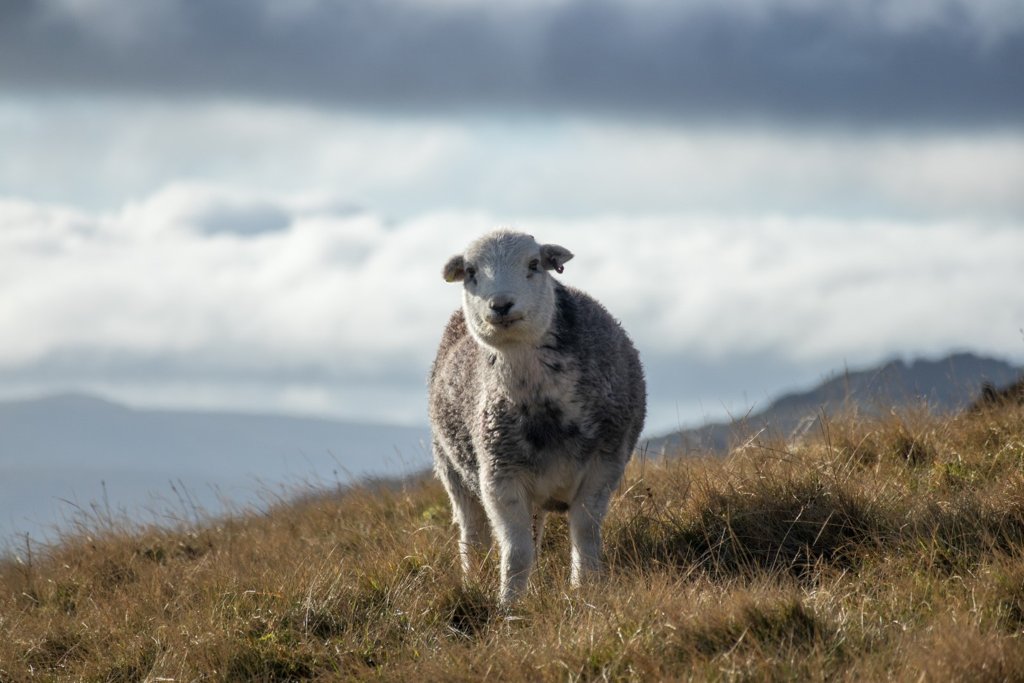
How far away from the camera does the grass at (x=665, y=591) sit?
7262 mm

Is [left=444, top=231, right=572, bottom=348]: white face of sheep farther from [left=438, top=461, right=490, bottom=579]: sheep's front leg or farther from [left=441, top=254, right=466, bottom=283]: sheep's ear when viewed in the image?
[left=438, top=461, right=490, bottom=579]: sheep's front leg

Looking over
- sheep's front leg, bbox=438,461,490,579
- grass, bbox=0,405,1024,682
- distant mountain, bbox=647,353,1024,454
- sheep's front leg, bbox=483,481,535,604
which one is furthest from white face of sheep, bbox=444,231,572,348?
distant mountain, bbox=647,353,1024,454

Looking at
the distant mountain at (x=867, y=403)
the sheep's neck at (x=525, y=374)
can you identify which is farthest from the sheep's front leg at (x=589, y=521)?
the distant mountain at (x=867, y=403)

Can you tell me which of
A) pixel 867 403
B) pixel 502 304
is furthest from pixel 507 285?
pixel 867 403

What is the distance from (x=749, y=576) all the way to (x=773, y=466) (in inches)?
70.4

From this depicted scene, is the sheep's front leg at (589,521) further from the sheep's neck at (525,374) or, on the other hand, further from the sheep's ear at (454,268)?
the sheep's ear at (454,268)

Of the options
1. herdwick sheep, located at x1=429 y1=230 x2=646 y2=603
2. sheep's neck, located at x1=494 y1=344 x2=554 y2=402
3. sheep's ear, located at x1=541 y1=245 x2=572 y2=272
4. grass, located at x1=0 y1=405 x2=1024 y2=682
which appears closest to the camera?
grass, located at x1=0 y1=405 x2=1024 y2=682

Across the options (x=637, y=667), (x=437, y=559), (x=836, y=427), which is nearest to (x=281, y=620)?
(x=437, y=559)

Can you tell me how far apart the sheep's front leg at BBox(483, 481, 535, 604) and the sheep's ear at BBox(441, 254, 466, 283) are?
5.19 feet

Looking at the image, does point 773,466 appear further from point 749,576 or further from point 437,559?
point 437,559

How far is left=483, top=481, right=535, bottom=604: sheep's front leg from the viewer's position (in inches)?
362

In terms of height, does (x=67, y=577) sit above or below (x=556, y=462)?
below

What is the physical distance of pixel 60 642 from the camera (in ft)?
31.7

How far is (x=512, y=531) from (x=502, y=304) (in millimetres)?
1518
